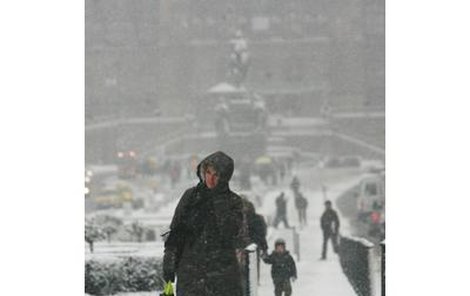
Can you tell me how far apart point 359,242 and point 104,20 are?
2.79m

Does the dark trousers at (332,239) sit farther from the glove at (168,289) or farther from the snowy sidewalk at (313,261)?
the glove at (168,289)

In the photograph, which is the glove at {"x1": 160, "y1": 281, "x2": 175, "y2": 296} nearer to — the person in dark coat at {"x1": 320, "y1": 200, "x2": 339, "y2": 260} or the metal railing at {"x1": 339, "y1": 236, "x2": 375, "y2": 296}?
the person in dark coat at {"x1": 320, "y1": 200, "x2": 339, "y2": 260}

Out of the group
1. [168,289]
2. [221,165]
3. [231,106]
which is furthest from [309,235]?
[168,289]

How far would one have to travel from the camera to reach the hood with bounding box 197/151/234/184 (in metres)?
7.81

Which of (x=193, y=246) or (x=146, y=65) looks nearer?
(x=193, y=246)

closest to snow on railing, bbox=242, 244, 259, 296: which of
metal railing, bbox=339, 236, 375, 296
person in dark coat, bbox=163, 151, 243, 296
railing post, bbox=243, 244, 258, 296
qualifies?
railing post, bbox=243, 244, 258, 296

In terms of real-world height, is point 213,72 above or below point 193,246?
above

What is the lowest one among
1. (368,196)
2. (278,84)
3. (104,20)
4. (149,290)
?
(149,290)

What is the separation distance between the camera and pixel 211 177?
7777 millimetres

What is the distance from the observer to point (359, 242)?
330 inches

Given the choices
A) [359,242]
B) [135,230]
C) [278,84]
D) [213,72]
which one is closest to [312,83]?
[278,84]

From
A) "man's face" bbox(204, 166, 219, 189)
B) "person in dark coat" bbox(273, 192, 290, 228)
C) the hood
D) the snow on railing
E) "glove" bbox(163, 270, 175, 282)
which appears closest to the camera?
"glove" bbox(163, 270, 175, 282)

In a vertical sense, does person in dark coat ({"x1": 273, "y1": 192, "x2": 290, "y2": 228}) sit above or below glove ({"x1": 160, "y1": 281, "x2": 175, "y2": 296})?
above
